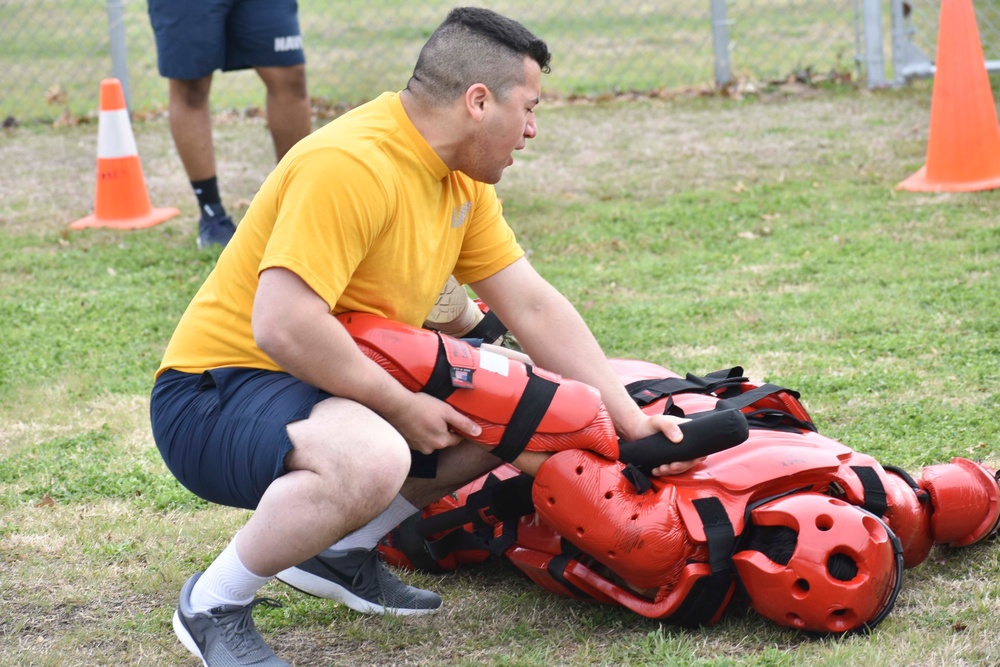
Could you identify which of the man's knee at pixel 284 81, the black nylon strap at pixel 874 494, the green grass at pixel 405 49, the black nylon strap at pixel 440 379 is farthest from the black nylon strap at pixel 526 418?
the green grass at pixel 405 49

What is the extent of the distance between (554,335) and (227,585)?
1.01m

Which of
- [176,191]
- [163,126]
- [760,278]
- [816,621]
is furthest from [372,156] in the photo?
[163,126]

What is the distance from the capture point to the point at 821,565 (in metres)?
2.45

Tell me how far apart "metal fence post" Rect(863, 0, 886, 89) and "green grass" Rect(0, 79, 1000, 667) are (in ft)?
0.99

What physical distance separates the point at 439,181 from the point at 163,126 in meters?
6.98

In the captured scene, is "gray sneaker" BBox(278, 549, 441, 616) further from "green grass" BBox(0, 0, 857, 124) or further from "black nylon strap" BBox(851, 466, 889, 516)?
"green grass" BBox(0, 0, 857, 124)

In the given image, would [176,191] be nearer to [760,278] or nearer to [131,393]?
[131,393]

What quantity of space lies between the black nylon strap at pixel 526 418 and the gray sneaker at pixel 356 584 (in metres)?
0.50

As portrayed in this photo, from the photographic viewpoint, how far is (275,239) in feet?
7.76

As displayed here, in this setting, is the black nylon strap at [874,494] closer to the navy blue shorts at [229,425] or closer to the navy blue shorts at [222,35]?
the navy blue shorts at [229,425]

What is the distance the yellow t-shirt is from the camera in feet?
→ 7.80

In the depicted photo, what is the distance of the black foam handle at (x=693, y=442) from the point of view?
8.54 feet

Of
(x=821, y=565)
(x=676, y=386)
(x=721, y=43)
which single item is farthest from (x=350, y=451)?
(x=721, y=43)

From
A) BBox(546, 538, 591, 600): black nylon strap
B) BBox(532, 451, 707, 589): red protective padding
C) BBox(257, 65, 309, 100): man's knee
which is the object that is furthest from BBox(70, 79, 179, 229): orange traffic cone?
BBox(532, 451, 707, 589): red protective padding
